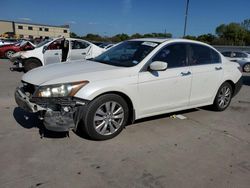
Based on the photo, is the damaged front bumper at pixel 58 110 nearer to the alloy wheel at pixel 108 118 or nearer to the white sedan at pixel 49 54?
the alloy wheel at pixel 108 118

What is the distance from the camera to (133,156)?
11.4 feet

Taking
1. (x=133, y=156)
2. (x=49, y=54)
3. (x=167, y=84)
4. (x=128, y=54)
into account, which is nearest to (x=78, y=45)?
(x=49, y=54)

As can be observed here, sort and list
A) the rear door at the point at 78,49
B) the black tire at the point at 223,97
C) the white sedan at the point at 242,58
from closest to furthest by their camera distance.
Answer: the black tire at the point at 223,97
the rear door at the point at 78,49
the white sedan at the point at 242,58

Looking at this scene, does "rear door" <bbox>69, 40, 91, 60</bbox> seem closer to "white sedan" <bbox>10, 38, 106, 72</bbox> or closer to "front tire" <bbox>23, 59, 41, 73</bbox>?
"white sedan" <bbox>10, 38, 106, 72</bbox>

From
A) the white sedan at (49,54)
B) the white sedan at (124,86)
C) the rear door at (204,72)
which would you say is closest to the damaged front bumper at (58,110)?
the white sedan at (124,86)

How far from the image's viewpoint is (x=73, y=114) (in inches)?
141

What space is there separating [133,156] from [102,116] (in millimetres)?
801

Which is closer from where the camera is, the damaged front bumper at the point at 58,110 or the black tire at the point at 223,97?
the damaged front bumper at the point at 58,110

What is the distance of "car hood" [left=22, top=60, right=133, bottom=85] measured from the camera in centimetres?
368

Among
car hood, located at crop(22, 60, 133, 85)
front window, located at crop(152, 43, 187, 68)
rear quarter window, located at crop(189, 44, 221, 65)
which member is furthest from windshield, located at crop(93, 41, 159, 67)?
rear quarter window, located at crop(189, 44, 221, 65)

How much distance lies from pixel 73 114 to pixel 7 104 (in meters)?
2.98

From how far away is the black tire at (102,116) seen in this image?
368cm

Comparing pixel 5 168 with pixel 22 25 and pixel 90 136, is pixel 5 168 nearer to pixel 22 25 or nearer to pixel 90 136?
pixel 90 136

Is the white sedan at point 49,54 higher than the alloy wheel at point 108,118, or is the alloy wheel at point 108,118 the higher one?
the white sedan at point 49,54
